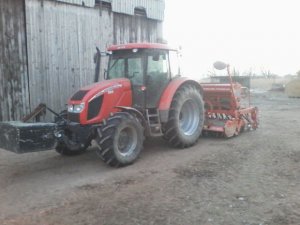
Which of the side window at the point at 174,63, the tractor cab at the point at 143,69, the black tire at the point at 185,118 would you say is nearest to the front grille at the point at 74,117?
the tractor cab at the point at 143,69

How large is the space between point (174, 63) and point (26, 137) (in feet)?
13.1

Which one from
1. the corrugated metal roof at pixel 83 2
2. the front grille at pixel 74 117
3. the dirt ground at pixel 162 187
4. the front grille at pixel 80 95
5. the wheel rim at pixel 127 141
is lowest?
the dirt ground at pixel 162 187

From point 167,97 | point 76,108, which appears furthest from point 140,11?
point 76,108

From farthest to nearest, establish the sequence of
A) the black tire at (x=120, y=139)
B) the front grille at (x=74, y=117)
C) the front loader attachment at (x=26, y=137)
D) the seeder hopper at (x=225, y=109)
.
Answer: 1. the seeder hopper at (x=225, y=109)
2. the front grille at (x=74, y=117)
3. the black tire at (x=120, y=139)
4. the front loader attachment at (x=26, y=137)

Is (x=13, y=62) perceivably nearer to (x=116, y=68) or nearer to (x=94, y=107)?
(x=116, y=68)

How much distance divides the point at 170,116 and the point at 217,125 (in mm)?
1966

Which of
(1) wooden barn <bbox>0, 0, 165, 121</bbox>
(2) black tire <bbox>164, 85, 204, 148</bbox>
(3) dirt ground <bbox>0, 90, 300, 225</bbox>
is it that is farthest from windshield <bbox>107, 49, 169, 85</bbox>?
(1) wooden barn <bbox>0, 0, 165, 121</bbox>

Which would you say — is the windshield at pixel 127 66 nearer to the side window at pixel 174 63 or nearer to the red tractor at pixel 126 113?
the red tractor at pixel 126 113

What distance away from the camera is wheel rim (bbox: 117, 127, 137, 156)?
7.86 m

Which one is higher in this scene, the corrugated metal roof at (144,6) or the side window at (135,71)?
the corrugated metal roof at (144,6)

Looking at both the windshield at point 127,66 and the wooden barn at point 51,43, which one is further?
the wooden barn at point 51,43

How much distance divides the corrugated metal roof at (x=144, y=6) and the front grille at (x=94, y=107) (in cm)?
619

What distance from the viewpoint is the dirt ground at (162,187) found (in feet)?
17.4

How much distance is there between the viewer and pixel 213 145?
9625 mm
